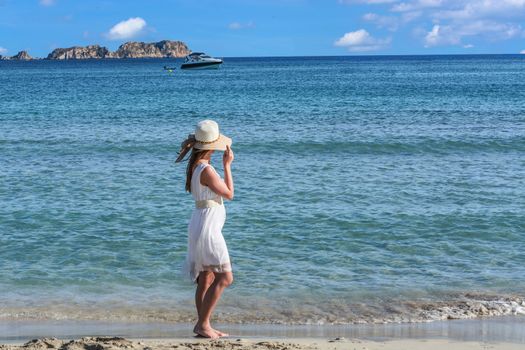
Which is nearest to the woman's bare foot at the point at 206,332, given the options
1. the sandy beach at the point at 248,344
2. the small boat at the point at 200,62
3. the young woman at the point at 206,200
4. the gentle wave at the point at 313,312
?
the sandy beach at the point at 248,344

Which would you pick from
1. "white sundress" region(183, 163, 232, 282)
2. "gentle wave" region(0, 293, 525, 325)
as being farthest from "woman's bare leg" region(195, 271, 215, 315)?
"gentle wave" region(0, 293, 525, 325)

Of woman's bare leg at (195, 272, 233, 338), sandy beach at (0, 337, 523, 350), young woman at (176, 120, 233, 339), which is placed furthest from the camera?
woman's bare leg at (195, 272, 233, 338)

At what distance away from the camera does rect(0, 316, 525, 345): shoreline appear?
22.2ft

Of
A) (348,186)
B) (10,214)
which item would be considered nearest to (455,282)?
(348,186)

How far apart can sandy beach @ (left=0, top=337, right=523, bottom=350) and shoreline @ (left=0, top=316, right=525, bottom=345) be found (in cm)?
21

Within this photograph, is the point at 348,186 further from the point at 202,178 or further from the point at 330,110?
the point at 330,110

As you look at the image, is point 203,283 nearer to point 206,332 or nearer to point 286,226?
point 206,332

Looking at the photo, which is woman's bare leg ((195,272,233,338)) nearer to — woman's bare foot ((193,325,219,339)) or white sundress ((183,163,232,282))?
woman's bare foot ((193,325,219,339))

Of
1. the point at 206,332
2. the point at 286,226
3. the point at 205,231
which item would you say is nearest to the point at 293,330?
the point at 206,332

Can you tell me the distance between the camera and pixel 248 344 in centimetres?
612

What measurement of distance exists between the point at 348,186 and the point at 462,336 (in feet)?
26.5

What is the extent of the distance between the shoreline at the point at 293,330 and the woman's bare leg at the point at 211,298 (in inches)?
9.7

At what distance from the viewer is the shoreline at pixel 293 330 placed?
6.77 metres

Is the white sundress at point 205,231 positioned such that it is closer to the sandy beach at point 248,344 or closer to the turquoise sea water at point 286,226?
the sandy beach at point 248,344
